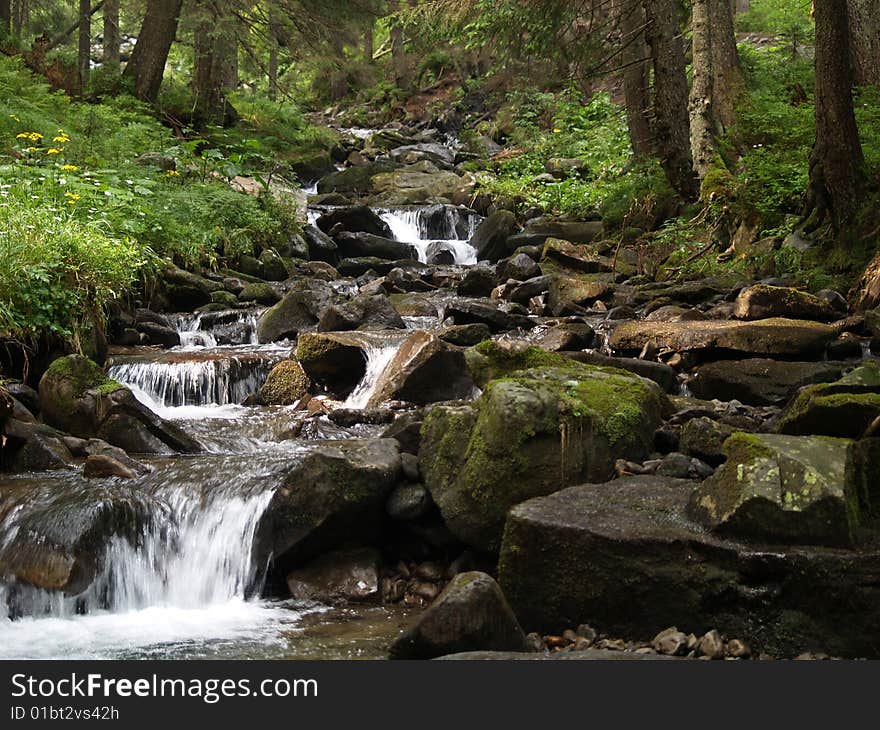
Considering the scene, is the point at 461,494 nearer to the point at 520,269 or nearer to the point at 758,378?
the point at 758,378

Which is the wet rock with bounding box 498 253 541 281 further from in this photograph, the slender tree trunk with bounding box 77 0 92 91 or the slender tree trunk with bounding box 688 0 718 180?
the slender tree trunk with bounding box 77 0 92 91

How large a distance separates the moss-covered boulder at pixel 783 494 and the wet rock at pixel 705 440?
3.90ft

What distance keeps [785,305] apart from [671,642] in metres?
6.22

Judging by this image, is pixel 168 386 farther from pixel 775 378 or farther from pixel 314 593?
pixel 775 378

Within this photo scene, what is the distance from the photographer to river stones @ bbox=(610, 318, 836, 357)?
8562mm

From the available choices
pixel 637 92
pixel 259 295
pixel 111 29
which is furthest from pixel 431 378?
pixel 111 29

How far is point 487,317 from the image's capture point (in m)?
11.6

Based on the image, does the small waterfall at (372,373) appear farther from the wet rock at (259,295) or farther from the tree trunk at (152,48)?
the tree trunk at (152,48)

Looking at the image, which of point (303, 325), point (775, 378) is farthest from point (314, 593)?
point (303, 325)

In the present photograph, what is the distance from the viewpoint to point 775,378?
317 inches

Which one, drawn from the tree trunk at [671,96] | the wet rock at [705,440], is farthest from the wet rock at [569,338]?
the tree trunk at [671,96]

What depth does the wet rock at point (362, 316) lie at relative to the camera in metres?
11.7

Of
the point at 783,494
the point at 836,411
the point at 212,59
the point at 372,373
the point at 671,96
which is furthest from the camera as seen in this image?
the point at 212,59

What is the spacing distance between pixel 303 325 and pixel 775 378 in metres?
6.67
